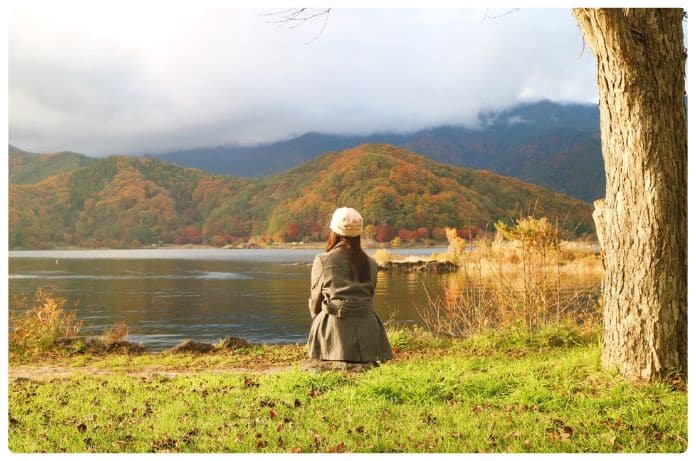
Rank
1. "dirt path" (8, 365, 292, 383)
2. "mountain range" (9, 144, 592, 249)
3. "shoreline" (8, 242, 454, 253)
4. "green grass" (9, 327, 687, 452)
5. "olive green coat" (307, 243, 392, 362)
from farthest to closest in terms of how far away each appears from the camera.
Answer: "mountain range" (9, 144, 592, 249), "shoreline" (8, 242, 454, 253), "dirt path" (8, 365, 292, 383), "olive green coat" (307, 243, 392, 362), "green grass" (9, 327, 687, 452)

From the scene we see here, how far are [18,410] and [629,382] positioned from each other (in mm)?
4931

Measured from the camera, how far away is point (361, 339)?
20.1 feet

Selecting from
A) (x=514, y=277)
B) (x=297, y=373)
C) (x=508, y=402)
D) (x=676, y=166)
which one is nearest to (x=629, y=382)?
(x=508, y=402)

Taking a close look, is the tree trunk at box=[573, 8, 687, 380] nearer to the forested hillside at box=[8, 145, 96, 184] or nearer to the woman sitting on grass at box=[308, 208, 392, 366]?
the woman sitting on grass at box=[308, 208, 392, 366]

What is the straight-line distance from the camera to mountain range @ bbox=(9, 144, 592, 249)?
146 feet

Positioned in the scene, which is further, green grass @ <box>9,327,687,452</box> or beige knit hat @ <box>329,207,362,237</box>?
beige knit hat @ <box>329,207,362,237</box>

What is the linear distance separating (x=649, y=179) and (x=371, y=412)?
2.88 m

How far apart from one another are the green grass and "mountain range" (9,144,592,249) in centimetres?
3362

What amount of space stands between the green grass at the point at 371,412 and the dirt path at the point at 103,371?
75 centimetres

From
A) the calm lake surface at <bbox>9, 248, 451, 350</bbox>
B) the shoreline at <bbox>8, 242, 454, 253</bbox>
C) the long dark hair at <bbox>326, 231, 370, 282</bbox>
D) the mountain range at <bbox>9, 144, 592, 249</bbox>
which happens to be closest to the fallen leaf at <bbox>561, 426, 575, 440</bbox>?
the long dark hair at <bbox>326, 231, 370, 282</bbox>

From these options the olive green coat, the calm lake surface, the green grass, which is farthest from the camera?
the calm lake surface

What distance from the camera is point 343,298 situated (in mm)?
6070

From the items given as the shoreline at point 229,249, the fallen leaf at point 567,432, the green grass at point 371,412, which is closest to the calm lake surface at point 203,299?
the shoreline at point 229,249
